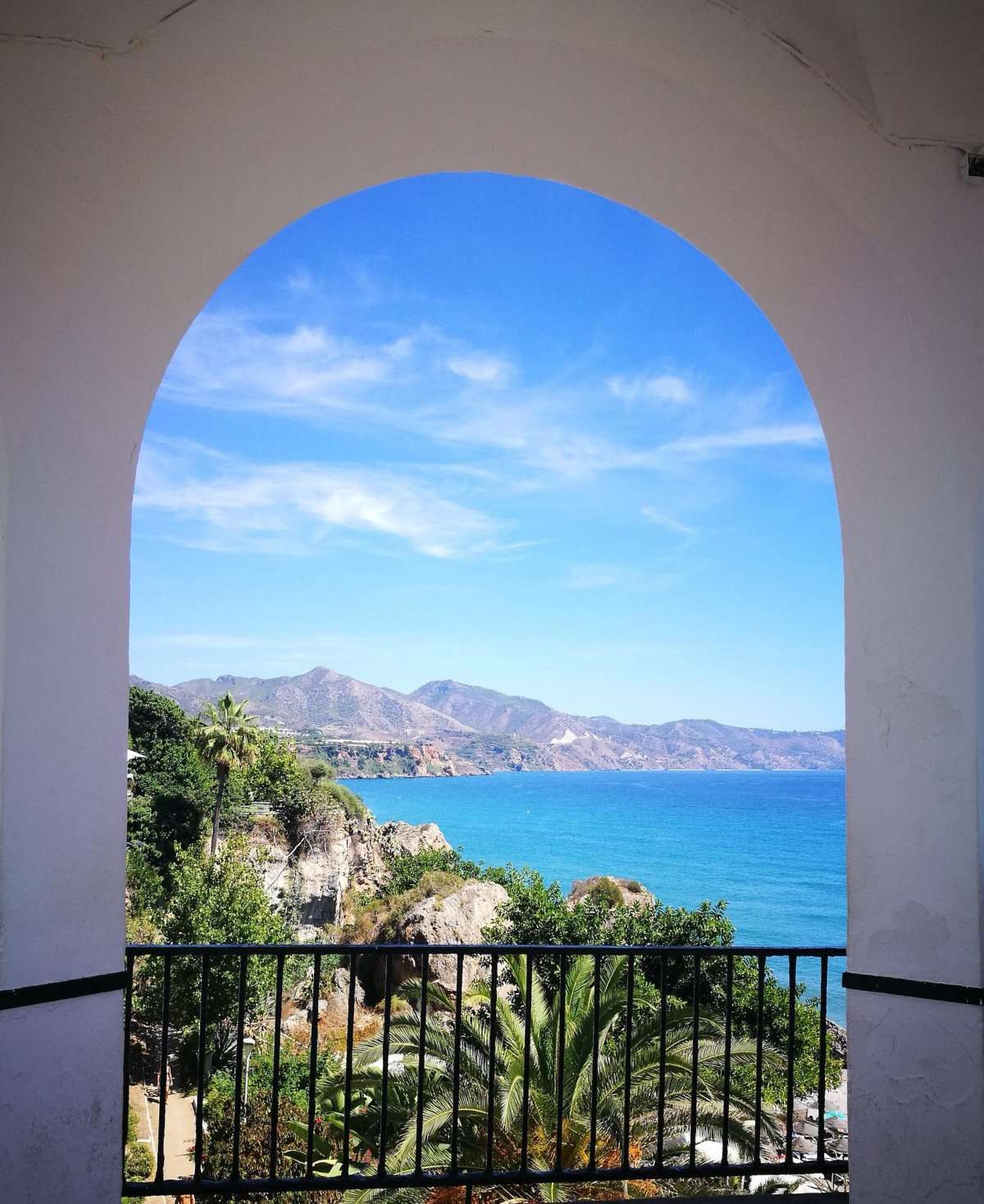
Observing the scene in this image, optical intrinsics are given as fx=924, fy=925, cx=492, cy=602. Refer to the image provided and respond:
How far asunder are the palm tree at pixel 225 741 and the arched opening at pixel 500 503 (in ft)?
88.4

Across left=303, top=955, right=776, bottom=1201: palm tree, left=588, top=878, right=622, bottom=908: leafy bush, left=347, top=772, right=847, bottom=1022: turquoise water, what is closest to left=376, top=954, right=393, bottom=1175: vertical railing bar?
left=303, top=955, right=776, bottom=1201: palm tree

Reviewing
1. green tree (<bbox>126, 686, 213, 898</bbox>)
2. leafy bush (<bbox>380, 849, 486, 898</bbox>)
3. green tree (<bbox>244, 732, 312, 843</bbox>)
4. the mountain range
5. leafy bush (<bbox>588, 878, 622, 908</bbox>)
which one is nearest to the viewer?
leafy bush (<bbox>588, 878, 622, 908</bbox>)

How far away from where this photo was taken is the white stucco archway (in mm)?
2010


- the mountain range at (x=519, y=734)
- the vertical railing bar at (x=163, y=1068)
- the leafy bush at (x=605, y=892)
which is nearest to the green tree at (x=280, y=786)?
the leafy bush at (x=605, y=892)

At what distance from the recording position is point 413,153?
2400 millimetres

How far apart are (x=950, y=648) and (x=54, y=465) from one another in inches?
83.2

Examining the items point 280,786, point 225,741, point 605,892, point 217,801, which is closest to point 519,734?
point 280,786

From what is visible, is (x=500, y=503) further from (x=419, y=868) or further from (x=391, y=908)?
(x=391, y=908)

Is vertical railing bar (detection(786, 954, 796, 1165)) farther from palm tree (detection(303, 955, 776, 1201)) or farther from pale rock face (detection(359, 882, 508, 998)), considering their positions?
pale rock face (detection(359, 882, 508, 998))

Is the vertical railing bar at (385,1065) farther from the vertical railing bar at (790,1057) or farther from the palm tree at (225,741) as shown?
the palm tree at (225,741)

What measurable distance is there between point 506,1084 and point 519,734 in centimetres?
7271

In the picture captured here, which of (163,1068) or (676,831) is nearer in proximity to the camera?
(163,1068)

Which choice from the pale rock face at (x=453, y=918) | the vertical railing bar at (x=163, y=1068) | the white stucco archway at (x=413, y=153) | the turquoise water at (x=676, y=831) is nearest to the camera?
the white stucco archway at (x=413, y=153)

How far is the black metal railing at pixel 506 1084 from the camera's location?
243 centimetres
